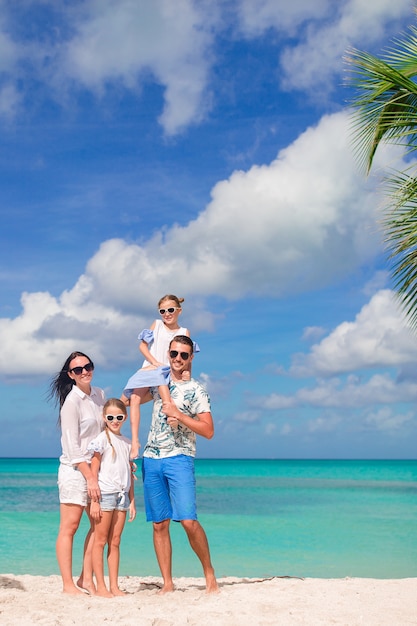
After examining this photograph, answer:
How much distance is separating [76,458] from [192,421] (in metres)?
1.02

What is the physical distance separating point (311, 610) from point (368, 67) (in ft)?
19.3

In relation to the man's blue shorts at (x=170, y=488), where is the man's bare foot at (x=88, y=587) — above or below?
below

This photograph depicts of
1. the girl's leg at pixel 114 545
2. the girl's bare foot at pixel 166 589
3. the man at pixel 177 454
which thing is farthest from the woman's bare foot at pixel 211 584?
the girl's leg at pixel 114 545

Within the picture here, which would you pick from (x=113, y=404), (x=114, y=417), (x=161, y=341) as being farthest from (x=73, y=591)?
(x=161, y=341)

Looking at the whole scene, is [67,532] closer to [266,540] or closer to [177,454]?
[177,454]

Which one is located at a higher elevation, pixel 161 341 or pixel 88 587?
pixel 161 341

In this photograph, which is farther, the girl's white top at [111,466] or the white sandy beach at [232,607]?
the girl's white top at [111,466]

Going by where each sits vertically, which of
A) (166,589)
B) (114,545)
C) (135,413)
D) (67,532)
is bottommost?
(166,589)

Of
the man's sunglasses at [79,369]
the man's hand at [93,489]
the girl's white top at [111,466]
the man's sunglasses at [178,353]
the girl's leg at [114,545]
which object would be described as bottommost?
the girl's leg at [114,545]

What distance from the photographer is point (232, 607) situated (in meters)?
5.55

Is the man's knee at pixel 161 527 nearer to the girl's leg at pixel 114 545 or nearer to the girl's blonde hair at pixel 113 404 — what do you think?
the girl's leg at pixel 114 545

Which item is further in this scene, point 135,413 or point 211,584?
point 135,413

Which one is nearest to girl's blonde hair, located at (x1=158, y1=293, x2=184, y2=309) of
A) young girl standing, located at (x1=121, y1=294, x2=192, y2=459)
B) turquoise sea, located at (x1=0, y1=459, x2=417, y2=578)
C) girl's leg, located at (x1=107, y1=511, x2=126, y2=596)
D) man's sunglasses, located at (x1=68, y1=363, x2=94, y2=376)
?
young girl standing, located at (x1=121, y1=294, x2=192, y2=459)

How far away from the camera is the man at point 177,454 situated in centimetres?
579
